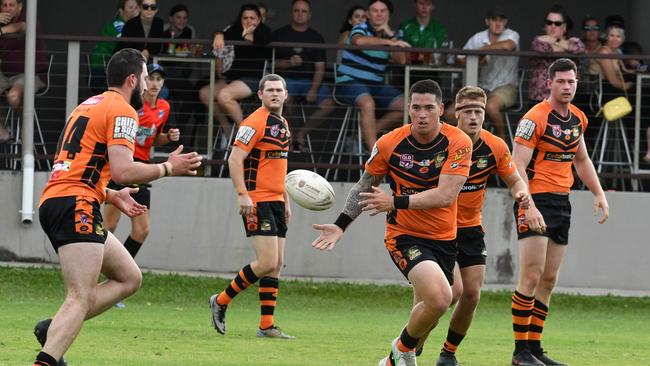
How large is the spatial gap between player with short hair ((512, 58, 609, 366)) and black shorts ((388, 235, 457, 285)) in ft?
4.44

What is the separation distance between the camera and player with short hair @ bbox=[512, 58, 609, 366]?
435 inches

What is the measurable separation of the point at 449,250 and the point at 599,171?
323 inches

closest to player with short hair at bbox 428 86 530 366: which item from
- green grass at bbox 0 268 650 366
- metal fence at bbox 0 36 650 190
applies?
green grass at bbox 0 268 650 366

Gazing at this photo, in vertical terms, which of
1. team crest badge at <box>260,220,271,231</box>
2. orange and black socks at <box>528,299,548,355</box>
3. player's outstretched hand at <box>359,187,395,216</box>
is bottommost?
orange and black socks at <box>528,299,548,355</box>

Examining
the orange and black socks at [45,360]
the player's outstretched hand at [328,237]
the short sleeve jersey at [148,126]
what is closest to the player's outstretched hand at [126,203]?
the orange and black socks at [45,360]

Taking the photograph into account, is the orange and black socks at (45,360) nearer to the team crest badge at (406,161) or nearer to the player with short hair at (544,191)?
the team crest badge at (406,161)

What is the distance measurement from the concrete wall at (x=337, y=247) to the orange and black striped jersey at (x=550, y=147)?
5767mm

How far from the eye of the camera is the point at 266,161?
13031 mm

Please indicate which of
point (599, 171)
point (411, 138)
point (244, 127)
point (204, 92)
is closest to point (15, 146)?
point (204, 92)

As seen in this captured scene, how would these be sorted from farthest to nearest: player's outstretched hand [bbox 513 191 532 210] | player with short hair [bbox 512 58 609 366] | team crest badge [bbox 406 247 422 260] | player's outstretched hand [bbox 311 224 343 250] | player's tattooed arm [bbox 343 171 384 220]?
player with short hair [bbox 512 58 609 366] < player's outstretched hand [bbox 513 191 532 210] < player's tattooed arm [bbox 343 171 384 220] < team crest badge [bbox 406 247 422 260] < player's outstretched hand [bbox 311 224 343 250]

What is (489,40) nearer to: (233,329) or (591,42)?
(591,42)

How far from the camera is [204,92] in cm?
1730

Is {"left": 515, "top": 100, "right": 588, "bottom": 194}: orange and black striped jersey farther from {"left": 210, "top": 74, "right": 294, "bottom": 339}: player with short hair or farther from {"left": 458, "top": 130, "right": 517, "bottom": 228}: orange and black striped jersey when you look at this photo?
{"left": 210, "top": 74, "right": 294, "bottom": 339}: player with short hair

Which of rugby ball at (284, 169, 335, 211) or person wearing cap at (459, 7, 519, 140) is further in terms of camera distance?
person wearing cap at (459, 7, 519, 140)
